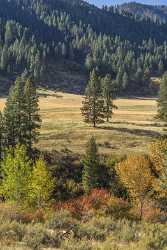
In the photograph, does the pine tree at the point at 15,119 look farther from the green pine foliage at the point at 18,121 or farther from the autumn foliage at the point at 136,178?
the autumn foliage at the point at 136,178

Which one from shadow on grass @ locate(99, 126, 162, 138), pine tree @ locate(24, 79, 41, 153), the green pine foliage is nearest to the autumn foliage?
pine tree @ locate(24, 79, 41, 153)

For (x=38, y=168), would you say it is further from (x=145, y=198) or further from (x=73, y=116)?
(x=73, y=116)

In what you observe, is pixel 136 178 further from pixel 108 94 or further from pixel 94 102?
pixel 108 94

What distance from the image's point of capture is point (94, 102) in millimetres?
98875

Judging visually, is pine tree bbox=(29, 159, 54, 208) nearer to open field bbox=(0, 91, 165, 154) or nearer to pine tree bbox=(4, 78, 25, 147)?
pine tree bbox=(4, 78, 25, 147)

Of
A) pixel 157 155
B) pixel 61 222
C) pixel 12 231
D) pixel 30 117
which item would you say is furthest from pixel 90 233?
pixel 30 117

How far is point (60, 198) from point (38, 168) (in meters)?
10.3

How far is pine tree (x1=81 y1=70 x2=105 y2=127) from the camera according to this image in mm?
98956

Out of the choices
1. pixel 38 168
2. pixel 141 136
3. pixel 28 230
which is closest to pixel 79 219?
pixel 28 230

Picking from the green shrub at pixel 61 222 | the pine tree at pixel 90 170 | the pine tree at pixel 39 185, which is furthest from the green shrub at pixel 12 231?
the pine tree at pixel 90 170

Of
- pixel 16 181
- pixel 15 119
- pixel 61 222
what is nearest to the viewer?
pixel 61 222

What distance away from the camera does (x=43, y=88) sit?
19325cm

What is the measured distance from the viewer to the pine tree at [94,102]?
99.0m

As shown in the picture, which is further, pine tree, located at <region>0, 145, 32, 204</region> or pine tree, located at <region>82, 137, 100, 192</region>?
pine tree, located at <region>82, 137, 100, 192</region>
